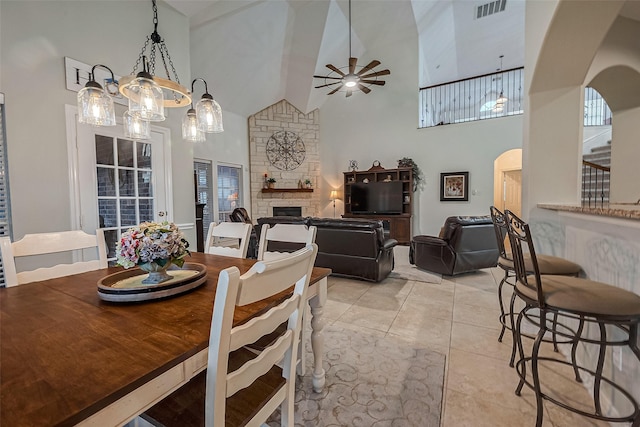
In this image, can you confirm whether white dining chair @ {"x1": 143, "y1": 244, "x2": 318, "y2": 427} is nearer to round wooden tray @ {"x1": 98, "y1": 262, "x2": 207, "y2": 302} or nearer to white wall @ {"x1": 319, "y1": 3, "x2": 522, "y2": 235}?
round wooden tray @ {"x1": 98, "y1": 262, "x2": 207, "y2": 302}

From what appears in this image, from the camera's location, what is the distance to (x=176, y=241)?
3.98ft

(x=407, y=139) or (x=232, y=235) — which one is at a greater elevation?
(x=407, y=139)

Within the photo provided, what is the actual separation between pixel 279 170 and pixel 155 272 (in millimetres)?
6426

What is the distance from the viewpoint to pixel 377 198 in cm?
699

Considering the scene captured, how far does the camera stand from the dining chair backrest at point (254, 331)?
707mm

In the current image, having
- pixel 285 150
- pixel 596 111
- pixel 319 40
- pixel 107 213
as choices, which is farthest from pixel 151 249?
pixel 596 111

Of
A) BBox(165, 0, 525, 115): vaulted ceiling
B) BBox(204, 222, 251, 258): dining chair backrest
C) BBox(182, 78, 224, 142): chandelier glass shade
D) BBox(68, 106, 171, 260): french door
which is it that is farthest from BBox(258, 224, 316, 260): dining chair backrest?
BBox(165, 0, 525, 115): vaulted ceiling

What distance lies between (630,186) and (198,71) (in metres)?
6.48

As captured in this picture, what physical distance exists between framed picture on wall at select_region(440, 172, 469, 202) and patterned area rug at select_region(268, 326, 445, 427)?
512cm

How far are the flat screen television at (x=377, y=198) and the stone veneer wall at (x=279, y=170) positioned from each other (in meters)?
1.18

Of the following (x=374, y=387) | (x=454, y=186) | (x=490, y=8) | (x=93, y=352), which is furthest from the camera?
(x=454, y=186)

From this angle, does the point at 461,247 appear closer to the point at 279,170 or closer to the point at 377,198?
the point at 377,198

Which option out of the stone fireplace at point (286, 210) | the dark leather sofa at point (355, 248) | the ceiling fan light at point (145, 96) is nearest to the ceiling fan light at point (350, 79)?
the dark leather sofa at point (355, 248)

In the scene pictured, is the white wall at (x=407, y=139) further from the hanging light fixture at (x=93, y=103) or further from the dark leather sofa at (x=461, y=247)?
the hanging light fixture at (x=93, y=103)
